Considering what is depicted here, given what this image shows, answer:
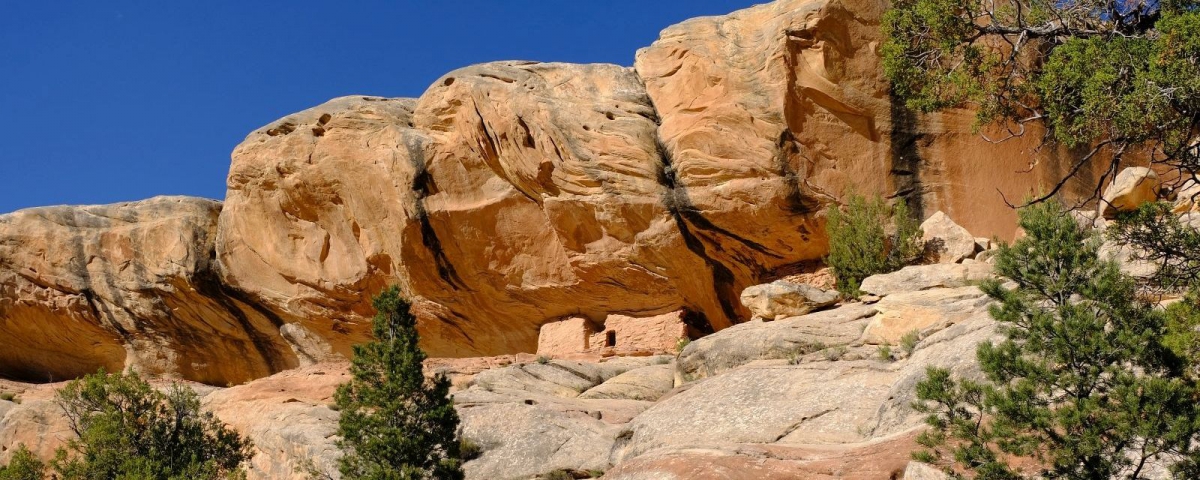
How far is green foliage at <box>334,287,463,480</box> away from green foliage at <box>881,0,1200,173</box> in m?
8.25

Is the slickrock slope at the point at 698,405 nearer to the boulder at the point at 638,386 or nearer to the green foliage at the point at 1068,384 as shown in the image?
the boulder at the point at 638,386

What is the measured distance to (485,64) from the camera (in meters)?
30.1

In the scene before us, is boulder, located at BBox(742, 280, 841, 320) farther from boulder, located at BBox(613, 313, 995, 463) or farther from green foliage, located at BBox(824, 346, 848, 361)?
boulder, located at BBox(613, 313, 995, 463)

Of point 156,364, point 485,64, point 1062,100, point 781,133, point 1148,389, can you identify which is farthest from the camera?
point 156,364

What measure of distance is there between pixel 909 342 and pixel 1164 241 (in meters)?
5.42

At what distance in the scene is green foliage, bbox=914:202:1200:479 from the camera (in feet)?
46.1

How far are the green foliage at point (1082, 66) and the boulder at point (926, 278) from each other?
15.3 ft

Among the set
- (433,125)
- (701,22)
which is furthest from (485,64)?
(701,22)

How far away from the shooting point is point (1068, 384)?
14.6 m

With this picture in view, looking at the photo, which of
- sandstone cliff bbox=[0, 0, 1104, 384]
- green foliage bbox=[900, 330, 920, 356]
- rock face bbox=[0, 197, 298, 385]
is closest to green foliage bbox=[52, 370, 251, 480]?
sandstone cliff bbox=[0, 0, 1104, 384]

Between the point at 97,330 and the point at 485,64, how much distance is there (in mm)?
13472

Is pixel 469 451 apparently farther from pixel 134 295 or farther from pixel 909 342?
pixel 134 295

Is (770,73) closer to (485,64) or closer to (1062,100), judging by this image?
(485,64)

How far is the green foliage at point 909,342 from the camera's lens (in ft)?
68.4
